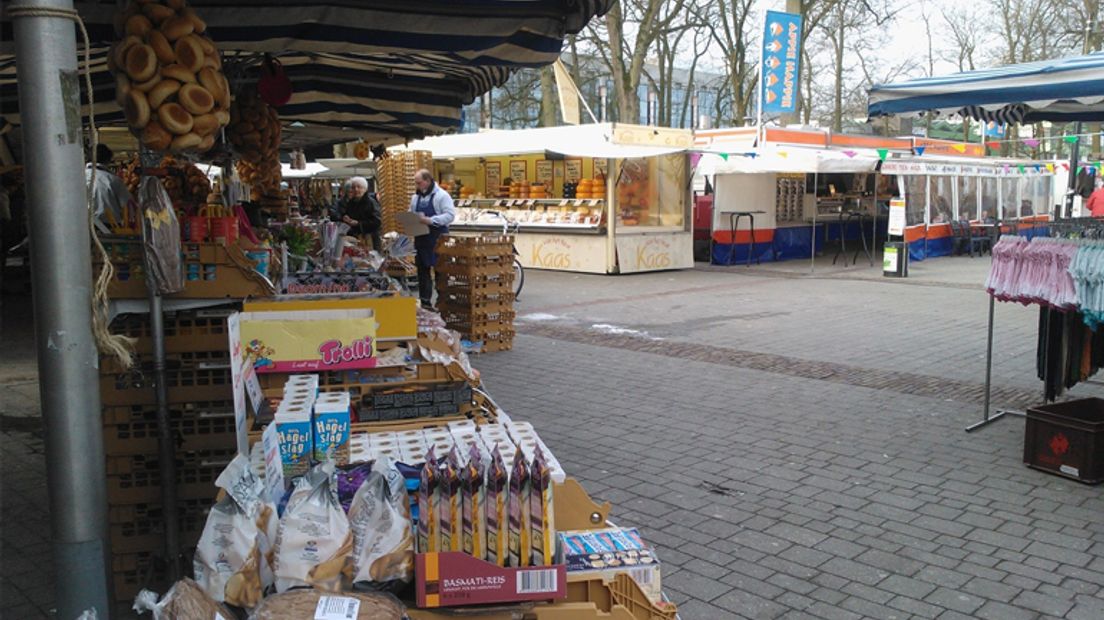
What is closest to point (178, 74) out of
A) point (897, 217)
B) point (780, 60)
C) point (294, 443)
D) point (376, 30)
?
point (376, 30)

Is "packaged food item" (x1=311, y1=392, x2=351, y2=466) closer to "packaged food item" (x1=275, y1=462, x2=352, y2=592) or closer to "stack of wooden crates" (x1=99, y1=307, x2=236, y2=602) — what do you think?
"packaged food item" (x1=275, y1=462, x2=352, y2=592)

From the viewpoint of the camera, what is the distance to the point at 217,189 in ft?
29.1

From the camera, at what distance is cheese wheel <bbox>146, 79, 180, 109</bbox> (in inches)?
121

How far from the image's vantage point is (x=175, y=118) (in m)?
3.11

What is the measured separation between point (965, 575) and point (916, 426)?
2641 millimetres

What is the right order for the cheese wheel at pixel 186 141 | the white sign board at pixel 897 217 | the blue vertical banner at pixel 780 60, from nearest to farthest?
the cheese wheel at pixel 186 141
the white sign board at pixel 897 217
the blue vertical banner at pixel 780 60

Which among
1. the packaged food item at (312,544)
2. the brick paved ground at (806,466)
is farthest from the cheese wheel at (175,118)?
the brick paved ground at (806,466)

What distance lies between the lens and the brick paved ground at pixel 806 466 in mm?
3863

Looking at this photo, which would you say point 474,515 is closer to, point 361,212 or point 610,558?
point 610,558

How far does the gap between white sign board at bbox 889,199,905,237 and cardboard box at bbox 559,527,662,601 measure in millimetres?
15449

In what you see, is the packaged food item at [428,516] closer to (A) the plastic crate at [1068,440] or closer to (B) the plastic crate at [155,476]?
(B) the plastic crate at [155,476]

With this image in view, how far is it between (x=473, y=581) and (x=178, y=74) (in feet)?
7.10

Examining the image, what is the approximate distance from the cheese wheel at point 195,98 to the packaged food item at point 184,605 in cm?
185

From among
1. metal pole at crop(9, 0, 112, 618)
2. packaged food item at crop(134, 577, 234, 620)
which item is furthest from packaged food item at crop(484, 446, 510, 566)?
metal pole at crop(9, 0, 112, 618)
